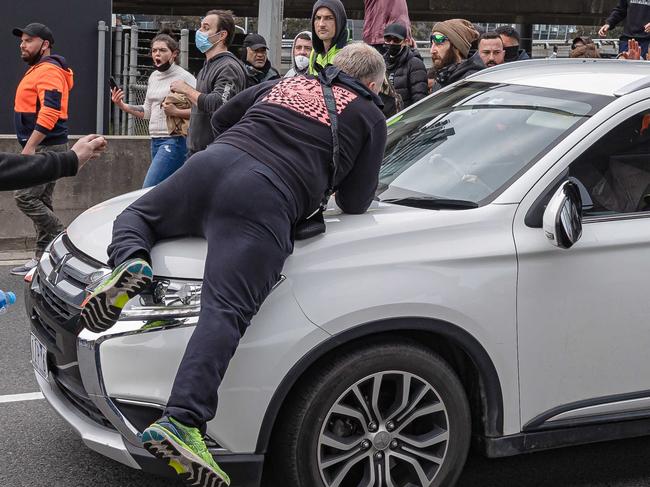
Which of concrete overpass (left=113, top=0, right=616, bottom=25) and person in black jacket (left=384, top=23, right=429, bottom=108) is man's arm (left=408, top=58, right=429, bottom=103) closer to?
person in black jacket (left=384, top=23, right=429, bottom=108)

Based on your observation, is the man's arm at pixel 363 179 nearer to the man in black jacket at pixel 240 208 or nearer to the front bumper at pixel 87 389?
the man in black jacket at pixel 240 208

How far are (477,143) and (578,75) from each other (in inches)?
25.7

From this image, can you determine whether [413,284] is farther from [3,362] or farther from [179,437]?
[3,362]

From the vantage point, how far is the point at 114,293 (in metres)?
3.55

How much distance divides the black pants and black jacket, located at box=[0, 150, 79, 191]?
1.02 ft

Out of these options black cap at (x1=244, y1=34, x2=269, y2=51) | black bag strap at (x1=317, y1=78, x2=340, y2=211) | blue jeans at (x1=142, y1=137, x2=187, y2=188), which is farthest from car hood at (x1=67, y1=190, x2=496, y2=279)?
black cap at (x1=244, y1=34, x2=269, y2=51)

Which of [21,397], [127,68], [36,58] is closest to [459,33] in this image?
[36,58]

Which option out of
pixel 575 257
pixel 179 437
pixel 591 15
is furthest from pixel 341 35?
pixel 591 15

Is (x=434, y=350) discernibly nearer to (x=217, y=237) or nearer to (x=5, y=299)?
(x=217, y=237)

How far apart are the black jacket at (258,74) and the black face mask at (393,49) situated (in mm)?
948

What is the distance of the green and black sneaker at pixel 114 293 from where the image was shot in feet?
11.7

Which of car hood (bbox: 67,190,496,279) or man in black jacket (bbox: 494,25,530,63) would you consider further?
man in black jacket (bbox: 494,25,530,63)

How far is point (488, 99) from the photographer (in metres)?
4.85

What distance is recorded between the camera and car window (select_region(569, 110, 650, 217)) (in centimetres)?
420
